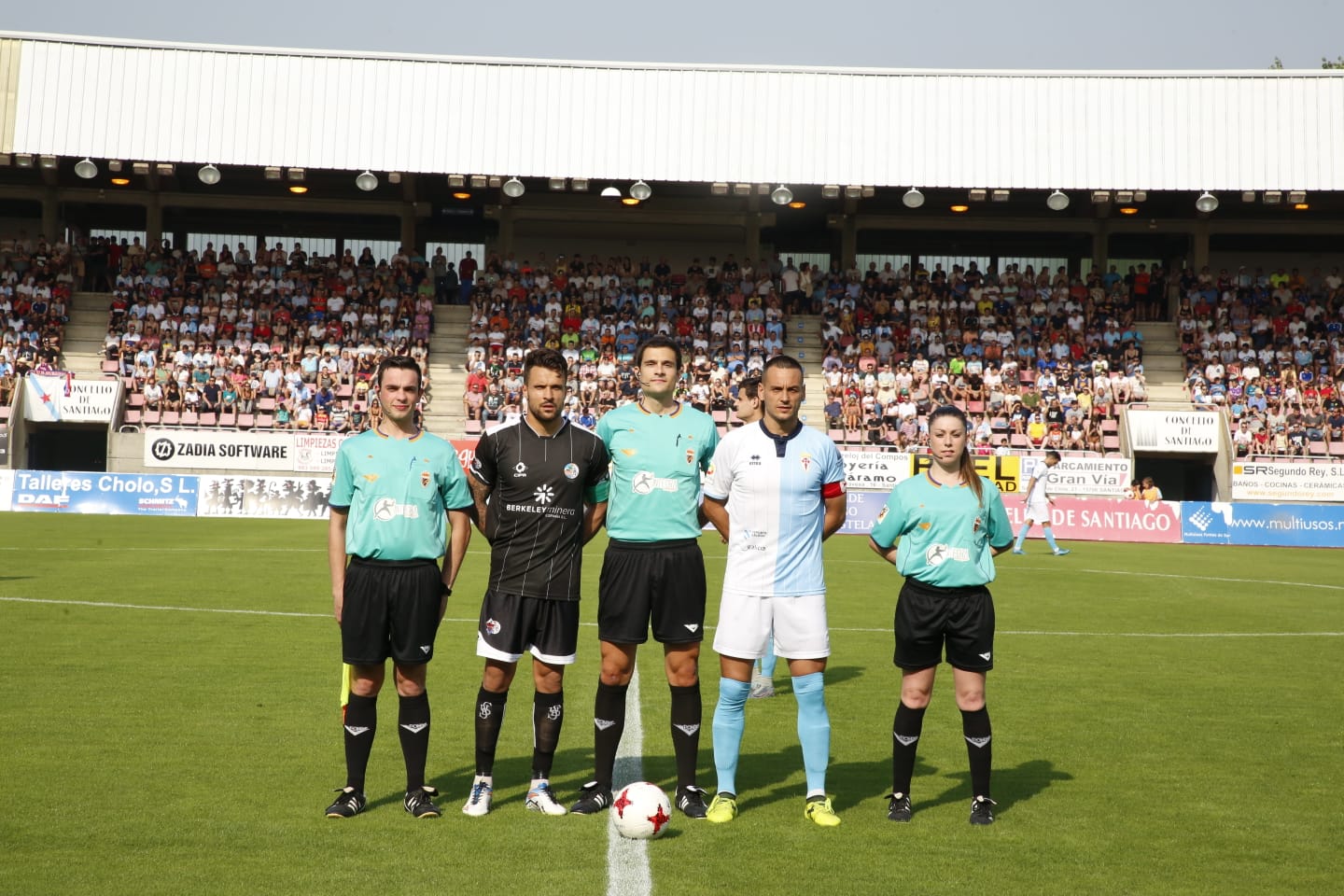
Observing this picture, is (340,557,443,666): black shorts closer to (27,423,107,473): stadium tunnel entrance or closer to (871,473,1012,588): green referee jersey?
(871,473,1012,588): green referee jersey

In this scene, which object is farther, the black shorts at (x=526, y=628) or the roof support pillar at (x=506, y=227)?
the roof support pillar at (x=506, y=227)

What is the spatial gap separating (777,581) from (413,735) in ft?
6.37

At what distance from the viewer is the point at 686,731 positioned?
21.7 feet

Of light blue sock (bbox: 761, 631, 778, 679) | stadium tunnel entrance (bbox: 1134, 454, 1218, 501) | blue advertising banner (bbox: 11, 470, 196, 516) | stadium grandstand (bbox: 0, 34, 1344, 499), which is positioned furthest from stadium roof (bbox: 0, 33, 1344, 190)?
light blue sock (bbox: 761, 631, 778, 679)

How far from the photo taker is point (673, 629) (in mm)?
6516

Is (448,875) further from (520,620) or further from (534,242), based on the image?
(534,242)

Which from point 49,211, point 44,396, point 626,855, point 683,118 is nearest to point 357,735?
point 626,855

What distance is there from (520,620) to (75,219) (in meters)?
41.6

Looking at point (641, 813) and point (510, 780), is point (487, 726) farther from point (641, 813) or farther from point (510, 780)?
point (641, 813)

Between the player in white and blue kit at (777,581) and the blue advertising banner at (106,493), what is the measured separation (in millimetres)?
25850

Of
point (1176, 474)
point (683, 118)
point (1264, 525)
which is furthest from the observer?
point (683, 118)

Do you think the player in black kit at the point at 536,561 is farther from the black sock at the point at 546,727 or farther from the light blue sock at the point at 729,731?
the light blue sock at the point at 729,731

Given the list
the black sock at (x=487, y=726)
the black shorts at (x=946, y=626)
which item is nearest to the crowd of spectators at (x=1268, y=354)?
the black shorts at (x=946, y=626)

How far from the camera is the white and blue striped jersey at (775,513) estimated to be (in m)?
6.56
